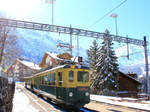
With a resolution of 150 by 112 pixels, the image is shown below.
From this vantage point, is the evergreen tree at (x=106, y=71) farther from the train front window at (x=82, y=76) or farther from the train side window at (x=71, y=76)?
the train side window at (x=71, y=76)

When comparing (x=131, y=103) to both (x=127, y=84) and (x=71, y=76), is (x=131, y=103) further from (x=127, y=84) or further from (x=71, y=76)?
(x=127, y=84)

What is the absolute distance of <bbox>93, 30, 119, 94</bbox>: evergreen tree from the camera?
28219 mm

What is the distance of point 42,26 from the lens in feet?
64.6

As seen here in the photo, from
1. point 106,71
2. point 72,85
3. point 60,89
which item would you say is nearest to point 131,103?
point 72,85

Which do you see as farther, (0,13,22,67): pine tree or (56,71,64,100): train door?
(0,13,22,67): pine tree

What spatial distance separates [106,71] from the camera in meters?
28.5

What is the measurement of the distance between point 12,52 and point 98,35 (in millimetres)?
12731

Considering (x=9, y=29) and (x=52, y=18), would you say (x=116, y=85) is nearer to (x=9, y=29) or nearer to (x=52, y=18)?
(x=52, y=18)

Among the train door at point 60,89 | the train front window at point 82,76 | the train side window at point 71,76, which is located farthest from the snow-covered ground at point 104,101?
the train front window at point 82,76

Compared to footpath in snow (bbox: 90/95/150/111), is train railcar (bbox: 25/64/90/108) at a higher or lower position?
higher

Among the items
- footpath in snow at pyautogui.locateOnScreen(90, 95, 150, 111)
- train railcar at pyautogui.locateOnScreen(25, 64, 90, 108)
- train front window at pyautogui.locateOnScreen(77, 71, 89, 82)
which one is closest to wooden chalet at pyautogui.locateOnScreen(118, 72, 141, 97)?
footpath in snow at pyautogui.locateOnScreen(90, 95, 150, 111)

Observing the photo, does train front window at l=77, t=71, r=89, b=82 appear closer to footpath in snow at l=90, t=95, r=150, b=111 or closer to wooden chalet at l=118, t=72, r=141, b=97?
footpath in snow at l=90, t=95, r=150, b=111

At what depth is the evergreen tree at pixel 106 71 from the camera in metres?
28.2

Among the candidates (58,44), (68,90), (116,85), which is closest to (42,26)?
(58,44)
